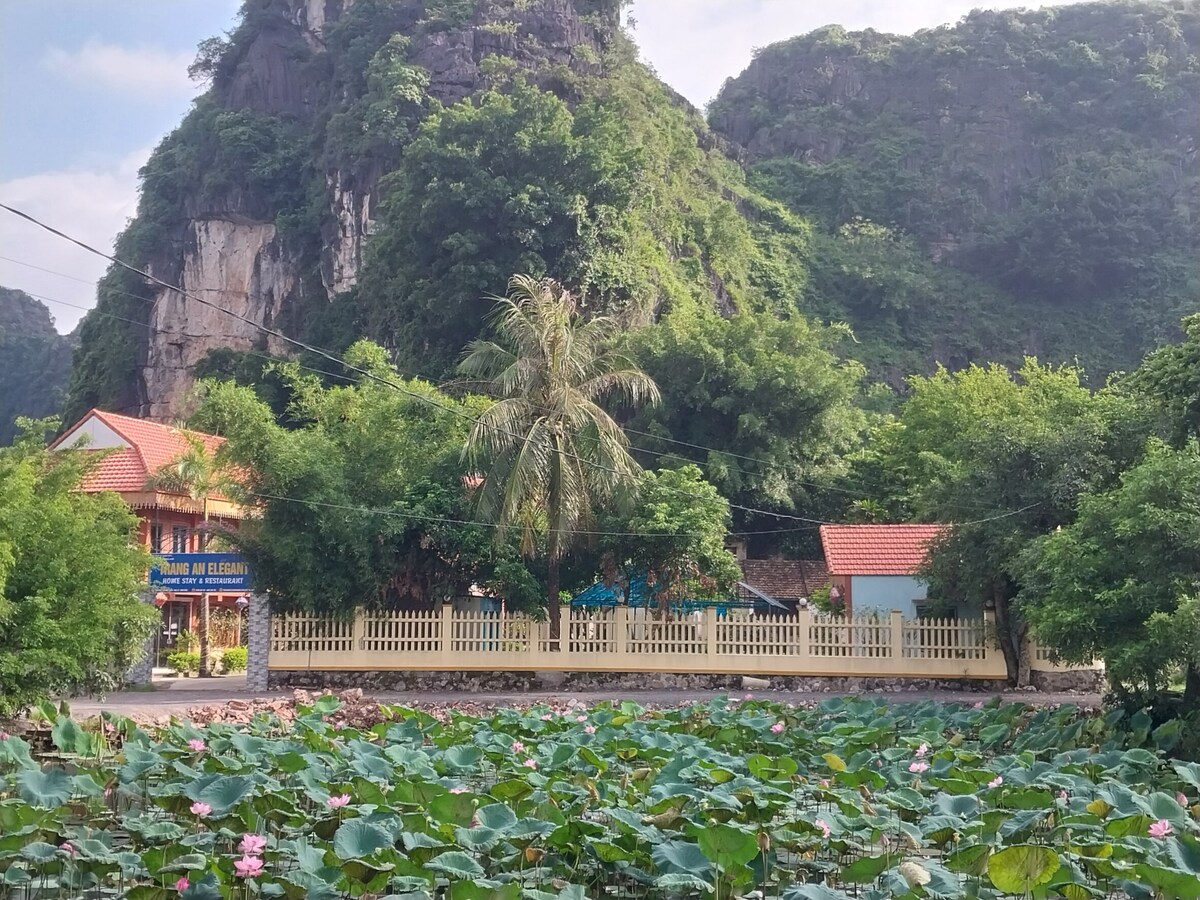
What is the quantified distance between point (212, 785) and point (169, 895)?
180 centimetres

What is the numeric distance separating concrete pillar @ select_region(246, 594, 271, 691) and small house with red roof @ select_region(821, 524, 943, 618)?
35.3 ft

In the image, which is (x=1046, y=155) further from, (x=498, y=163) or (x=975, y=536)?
(x=975, y=536)

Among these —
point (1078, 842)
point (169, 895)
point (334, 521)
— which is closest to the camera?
point (169, 895)

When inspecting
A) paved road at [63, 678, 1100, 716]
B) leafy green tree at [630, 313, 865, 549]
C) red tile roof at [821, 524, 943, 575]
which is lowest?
paved road at [63, 678, 1100, 716]

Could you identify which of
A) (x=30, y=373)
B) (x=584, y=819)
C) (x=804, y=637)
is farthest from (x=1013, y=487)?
(x=30, y=373)

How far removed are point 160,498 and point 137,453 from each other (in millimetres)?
2262

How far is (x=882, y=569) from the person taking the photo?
78.3ft

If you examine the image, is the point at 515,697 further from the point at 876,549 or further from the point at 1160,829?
the point at 1160,829

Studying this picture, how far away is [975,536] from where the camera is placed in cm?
2017

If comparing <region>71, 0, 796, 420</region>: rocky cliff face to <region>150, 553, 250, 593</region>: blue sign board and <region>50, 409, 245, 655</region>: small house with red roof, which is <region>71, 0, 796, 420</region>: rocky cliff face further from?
<region>150, 553, 250, 593</region>: blue sign board

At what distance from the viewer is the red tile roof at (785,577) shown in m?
29.3

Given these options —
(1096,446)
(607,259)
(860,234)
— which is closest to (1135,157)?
(860,234)

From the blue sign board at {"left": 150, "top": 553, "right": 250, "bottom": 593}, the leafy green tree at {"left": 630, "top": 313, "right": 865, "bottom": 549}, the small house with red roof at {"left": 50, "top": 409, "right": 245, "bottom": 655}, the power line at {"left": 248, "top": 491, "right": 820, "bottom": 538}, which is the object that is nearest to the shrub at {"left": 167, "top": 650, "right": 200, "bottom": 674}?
the small house with red roof at {"left": 50, "top": 409, "right": 245, "bottom": 655}

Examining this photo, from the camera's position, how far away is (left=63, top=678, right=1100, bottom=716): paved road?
1925 centimetres
